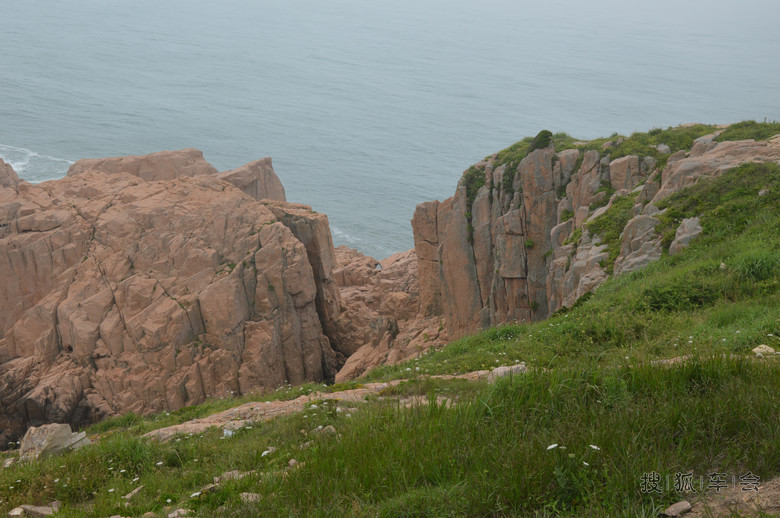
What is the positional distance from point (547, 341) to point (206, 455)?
731 cm

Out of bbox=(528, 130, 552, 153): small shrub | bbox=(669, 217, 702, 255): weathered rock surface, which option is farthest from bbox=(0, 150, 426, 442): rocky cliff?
bbox=(669, 217, 702, 255): weathered rock surface

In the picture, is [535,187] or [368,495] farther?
[535,187]

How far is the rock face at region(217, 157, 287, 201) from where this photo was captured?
4406 centimetres

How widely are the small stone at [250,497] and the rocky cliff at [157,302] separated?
2239 cm

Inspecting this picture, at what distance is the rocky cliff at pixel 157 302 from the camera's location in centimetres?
2795

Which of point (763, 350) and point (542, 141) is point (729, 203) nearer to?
point (763, 350)

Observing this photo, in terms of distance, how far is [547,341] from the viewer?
11.9 meters

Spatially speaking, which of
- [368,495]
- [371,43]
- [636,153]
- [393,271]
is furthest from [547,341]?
[371,43]

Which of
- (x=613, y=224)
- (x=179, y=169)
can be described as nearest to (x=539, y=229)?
(x=613, y=224)

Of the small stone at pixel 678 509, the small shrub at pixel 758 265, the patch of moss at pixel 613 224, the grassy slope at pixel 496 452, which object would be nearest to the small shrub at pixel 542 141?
the patch of moss at pixel 613 224

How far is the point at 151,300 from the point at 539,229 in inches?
796

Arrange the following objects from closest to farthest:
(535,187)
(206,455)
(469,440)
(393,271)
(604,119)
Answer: (469,440), (206,455), (535,187), (393,271), (604,119)

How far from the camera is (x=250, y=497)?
522cm

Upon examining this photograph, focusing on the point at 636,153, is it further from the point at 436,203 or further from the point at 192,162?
the point at 192,162
